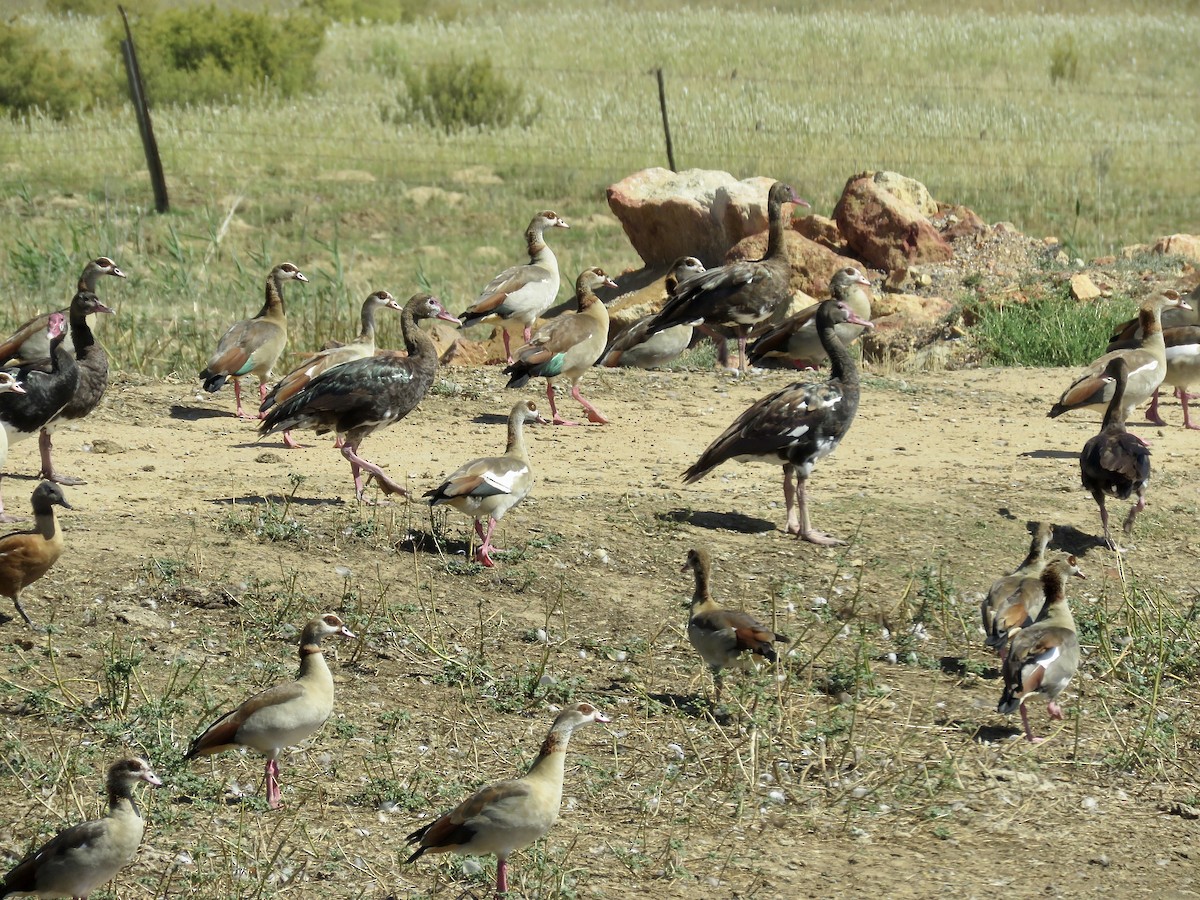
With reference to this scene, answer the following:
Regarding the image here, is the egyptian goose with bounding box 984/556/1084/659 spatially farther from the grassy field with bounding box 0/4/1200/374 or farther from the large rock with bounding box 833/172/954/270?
the large rock with bounding box 833/172/954/270

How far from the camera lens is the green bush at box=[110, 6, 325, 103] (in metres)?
32.3

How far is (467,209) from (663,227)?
6.33 m

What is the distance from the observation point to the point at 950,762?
6785 mm

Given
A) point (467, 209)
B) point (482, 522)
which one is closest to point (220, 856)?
point (482, 522)

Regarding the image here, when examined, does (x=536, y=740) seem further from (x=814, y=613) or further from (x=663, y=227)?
(x=663, y=227)

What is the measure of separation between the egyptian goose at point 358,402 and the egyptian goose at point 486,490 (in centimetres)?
88

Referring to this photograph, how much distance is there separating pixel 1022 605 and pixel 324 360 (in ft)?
18.6

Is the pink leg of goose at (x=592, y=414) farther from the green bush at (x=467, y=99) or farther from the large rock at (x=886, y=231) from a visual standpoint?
the green bush at (x=467, y=99)

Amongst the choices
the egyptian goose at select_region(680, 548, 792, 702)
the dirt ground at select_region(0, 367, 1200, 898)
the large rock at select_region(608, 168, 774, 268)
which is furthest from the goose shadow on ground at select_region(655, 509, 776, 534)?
the large rock at select_region(608, 168, 774, 268)

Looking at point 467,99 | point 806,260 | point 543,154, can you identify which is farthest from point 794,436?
point 467,99

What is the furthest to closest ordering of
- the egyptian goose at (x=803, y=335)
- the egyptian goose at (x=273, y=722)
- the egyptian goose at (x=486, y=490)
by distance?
the egyptian goose at (x=803, y=335), the egyptian goose at (x=486, y=490), the egyptian goose at (x=273, y=722)

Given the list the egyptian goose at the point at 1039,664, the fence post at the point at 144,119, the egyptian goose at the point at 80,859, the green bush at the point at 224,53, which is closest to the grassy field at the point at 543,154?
the fence post at the point at 144,119

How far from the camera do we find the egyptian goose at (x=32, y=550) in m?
7.09

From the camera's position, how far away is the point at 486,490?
848 centimetres
